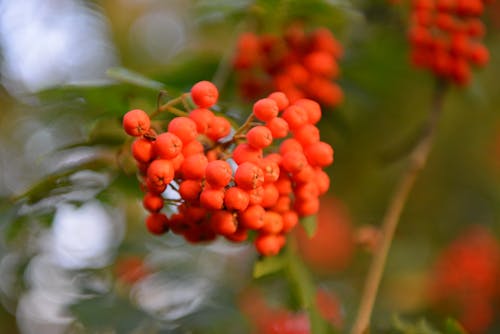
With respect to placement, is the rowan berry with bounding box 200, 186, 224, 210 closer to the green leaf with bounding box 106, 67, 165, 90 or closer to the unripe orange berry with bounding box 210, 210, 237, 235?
the unripe orange berry with bounding box 210, 210, 237, 235

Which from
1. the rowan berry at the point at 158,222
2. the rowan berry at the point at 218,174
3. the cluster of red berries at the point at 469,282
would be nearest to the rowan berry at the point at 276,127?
the rowan berry at the point at 218,174

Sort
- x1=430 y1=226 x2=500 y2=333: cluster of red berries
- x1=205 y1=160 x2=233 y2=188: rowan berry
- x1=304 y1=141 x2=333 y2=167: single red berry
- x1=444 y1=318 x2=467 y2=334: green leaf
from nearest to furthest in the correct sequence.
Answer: x1=205 y1=160 x2=233 y2=188: rowan berry < x1=304 y1=141 x2=333 y2=167: single red berry < x1=444 y1=318 x2=467 y2=334: green leaf < x1=430 y1=226 x2=500 y2=333: cluster of red berries

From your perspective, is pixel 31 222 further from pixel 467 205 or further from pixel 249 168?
pixel 467 205

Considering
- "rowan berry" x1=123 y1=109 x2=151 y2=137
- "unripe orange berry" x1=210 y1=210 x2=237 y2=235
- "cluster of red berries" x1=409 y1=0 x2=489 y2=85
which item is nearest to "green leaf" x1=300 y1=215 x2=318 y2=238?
"unripe orange berry" x1=210 y1=210 x2=237 y2=235

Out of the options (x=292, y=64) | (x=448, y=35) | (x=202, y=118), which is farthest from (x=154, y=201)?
(x=448, y=35)

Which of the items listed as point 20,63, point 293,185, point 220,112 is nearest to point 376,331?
point 293,185

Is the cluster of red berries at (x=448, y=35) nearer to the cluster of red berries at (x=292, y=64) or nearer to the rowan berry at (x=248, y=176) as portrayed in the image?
the cluster of red berries at (x=292, y=64)
